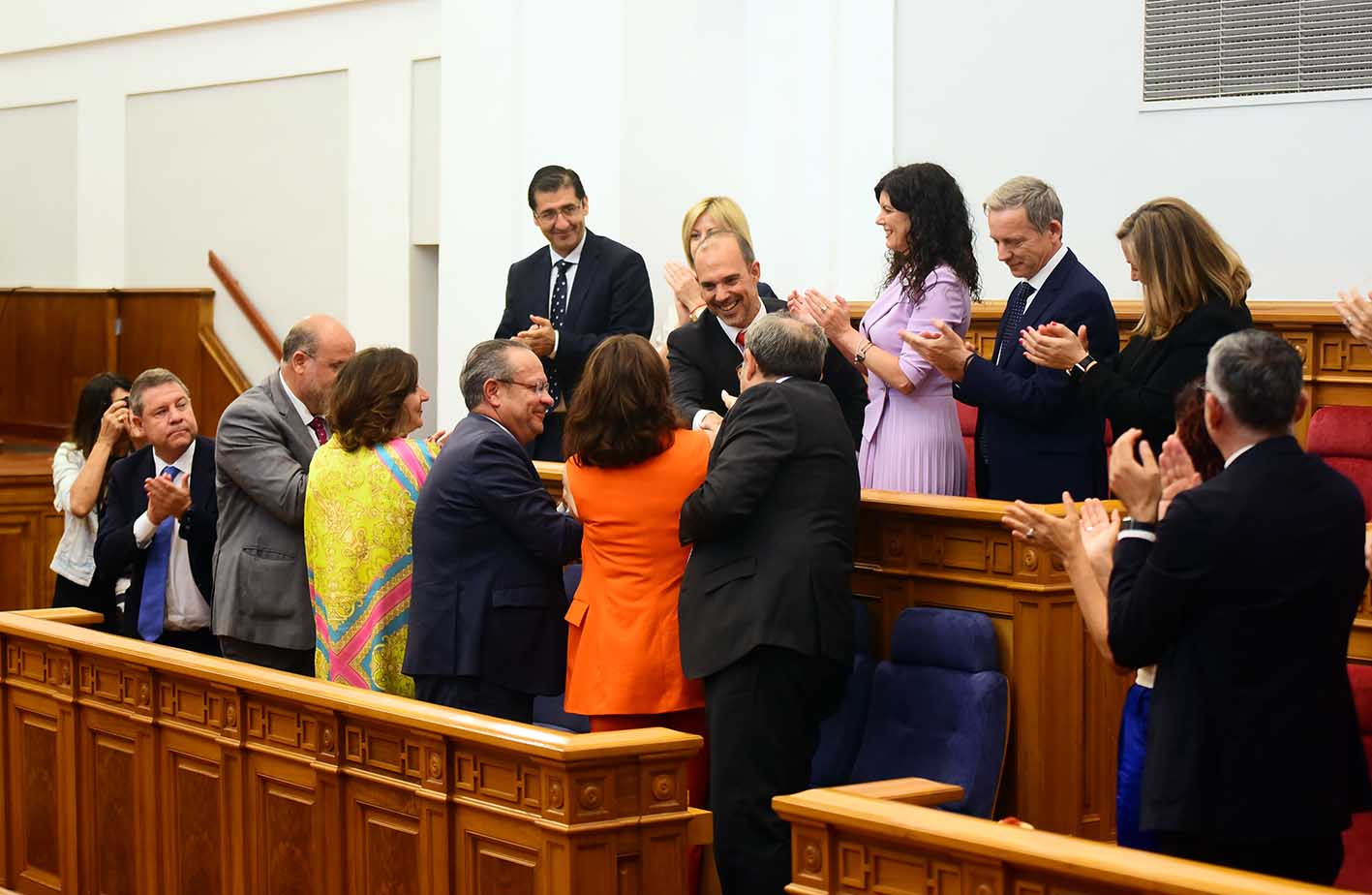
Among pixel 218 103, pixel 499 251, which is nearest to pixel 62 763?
pixel 499 251

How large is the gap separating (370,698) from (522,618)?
1.28 ft

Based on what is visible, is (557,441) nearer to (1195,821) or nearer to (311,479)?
(311,479)

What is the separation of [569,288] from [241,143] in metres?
5.85

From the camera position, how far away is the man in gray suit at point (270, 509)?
4430mm

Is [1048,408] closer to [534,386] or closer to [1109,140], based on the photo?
[534,386]

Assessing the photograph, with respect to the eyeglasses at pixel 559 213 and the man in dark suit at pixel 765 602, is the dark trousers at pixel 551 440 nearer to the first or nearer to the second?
the eyeglasses at pixel 559 213

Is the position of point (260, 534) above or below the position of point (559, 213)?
below

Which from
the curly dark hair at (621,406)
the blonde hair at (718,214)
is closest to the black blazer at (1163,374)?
the curly dark hair at (621,406)

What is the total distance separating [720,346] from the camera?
4578 mm

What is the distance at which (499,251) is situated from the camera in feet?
26.2

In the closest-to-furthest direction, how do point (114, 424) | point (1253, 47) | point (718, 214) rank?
point (718, 214), point (114, 424), point (1253, 47)

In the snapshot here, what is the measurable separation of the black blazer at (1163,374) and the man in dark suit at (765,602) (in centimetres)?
66

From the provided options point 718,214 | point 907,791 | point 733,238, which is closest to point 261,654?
point 733,238

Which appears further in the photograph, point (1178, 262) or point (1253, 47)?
point (1253, 47)
